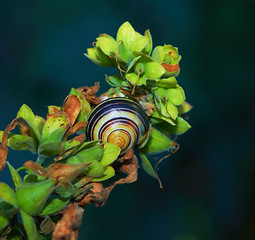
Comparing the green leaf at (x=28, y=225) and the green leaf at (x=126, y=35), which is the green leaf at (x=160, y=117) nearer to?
the green leaf at (x=126, y=35)

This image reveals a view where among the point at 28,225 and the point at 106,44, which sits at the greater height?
the point at 106,44

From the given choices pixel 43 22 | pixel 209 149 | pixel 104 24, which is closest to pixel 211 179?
pixel 209 149

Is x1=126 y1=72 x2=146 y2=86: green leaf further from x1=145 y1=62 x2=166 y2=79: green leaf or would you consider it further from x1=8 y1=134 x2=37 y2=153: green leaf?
x1=8 y1=134 x2=37 y2=153: green leaf

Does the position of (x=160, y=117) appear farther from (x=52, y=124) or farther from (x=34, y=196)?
(x=34, y=196)

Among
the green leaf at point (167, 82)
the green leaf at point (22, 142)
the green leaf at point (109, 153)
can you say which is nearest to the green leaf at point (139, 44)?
the green leaf at point (167, 82)

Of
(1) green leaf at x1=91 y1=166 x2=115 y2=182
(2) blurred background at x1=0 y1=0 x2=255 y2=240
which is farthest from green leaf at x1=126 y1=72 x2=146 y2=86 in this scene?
(2) blurred background at x1=0 y1=0 x2=255 y2=240

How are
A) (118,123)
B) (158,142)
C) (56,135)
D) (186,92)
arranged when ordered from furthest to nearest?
(186,92) < (158,142) < (118,123) < (56,135)

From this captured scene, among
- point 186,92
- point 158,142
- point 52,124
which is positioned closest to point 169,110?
point 158,142
